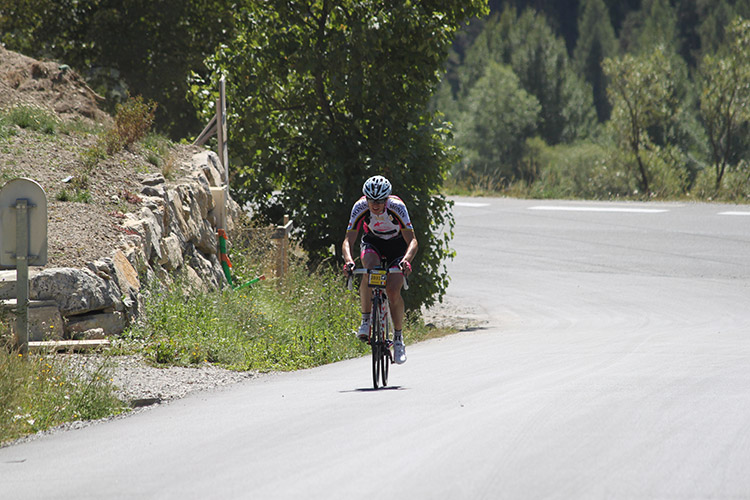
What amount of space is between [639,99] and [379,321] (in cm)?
3577

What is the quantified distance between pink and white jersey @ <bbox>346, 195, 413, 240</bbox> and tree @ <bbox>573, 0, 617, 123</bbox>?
80812 mm

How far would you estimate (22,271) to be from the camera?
882 centimetres

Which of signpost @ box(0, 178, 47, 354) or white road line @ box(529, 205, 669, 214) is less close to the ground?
signpost @ box(0, 178, 47, 354)

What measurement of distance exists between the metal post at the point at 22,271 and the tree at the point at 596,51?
82.5 m

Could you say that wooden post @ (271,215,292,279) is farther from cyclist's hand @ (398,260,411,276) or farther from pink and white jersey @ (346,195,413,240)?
cyclist's hand @ (398,260,411,276)

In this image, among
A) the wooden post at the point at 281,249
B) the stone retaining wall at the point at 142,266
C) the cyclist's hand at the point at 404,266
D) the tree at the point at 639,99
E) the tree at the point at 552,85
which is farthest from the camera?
the tree at the point at 552,85

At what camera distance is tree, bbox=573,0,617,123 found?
289ft

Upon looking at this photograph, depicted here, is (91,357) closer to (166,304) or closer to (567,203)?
(166,304)

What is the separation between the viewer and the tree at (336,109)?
57.3 feet

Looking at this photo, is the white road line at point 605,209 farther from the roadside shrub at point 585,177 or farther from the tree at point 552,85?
the tree at point 552,85

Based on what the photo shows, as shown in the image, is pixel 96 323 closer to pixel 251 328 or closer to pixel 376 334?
pixel 251 328

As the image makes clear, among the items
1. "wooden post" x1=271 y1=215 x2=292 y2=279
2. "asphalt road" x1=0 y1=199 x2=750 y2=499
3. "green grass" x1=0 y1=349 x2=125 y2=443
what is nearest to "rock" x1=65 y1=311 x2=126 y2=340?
"green grass" x1=0 y1=349 x2=125 y2=443

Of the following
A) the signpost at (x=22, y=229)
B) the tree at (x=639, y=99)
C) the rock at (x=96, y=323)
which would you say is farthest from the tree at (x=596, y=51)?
the signpost at (x=22, y=229)

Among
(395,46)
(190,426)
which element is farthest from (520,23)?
(190,426)
